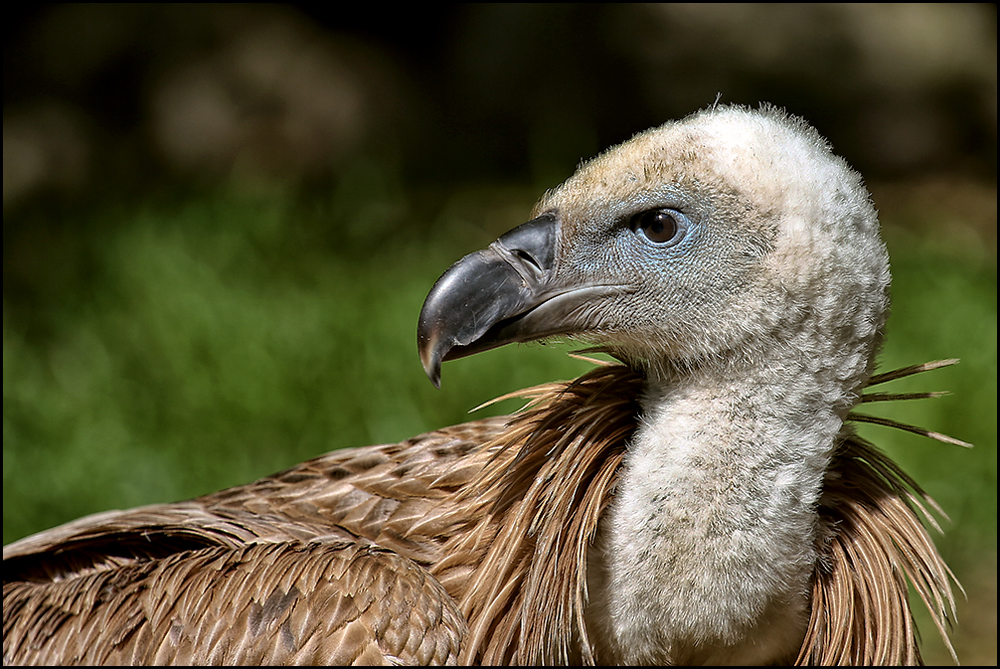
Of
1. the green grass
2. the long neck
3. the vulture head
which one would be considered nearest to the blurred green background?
the green grass

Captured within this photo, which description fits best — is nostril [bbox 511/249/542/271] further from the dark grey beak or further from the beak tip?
the beak tip

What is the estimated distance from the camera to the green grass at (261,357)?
166 inches

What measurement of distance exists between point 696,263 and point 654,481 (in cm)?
44

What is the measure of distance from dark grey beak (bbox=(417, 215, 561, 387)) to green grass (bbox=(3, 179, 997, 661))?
1.68 meters

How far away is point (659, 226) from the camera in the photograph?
1937mm

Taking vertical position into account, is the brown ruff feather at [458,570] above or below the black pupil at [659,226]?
below

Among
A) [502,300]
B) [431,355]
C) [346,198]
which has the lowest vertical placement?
[431,355]

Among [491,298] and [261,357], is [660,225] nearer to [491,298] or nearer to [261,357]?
[491,298]

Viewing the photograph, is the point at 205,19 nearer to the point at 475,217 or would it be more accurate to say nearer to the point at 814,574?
the point at 475,217

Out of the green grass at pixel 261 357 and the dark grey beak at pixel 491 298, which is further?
the green grass at pixel 261 357

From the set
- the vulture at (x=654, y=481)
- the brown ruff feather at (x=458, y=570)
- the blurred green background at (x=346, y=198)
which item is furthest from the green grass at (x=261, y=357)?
the vulture at (x=654, y=481)

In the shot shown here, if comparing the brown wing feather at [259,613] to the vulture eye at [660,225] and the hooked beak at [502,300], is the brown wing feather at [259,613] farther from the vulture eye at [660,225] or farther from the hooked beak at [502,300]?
the vulture eye at [660,225]

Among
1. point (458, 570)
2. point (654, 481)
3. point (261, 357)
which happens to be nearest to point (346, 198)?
point (261, 357)

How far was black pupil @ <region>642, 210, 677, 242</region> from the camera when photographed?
192cm
